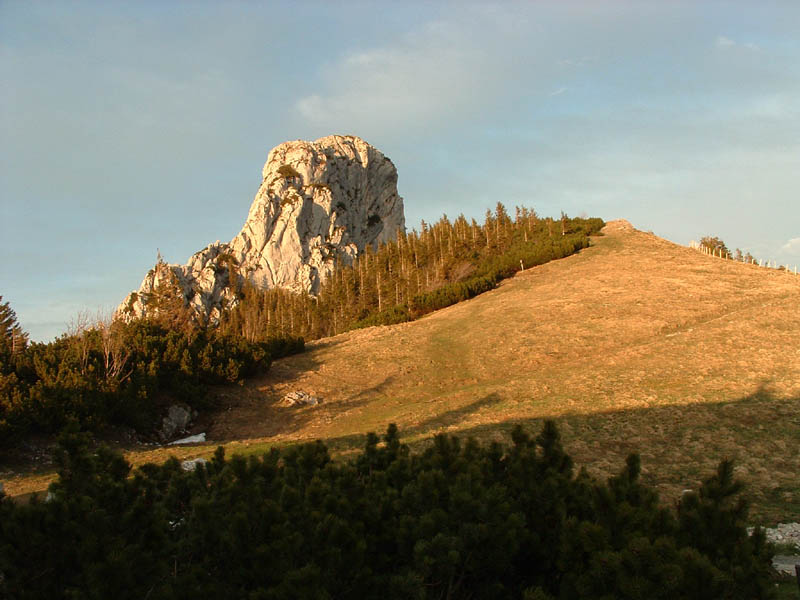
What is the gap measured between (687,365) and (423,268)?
68.5m

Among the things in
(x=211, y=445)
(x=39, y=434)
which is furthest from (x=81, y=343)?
(x=211, y=445)

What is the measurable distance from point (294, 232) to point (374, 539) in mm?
146883

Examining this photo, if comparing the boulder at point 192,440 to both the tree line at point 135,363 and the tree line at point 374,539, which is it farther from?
the tree line at point 374,539

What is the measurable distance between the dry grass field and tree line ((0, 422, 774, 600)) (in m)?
7.32

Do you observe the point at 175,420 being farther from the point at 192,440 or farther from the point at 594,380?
the point at 594,380

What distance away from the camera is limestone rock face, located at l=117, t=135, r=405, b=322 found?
441ft

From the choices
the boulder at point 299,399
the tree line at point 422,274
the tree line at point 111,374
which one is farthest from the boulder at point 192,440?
the tree line at point 422,274

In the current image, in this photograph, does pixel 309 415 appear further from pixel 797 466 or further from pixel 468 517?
pixel 468 517

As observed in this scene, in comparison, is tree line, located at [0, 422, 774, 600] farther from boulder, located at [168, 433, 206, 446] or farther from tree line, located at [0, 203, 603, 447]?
boulder, located at [168, 433, 206, 446]

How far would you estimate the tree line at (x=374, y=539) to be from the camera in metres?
4.64

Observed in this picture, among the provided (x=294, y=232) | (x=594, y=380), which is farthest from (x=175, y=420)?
(x=294, y=232)

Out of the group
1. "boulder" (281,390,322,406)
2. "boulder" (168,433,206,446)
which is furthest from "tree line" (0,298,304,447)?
"boulder" (281,390,322,406)

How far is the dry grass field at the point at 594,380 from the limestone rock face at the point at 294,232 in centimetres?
9736

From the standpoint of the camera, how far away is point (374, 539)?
558 cm
